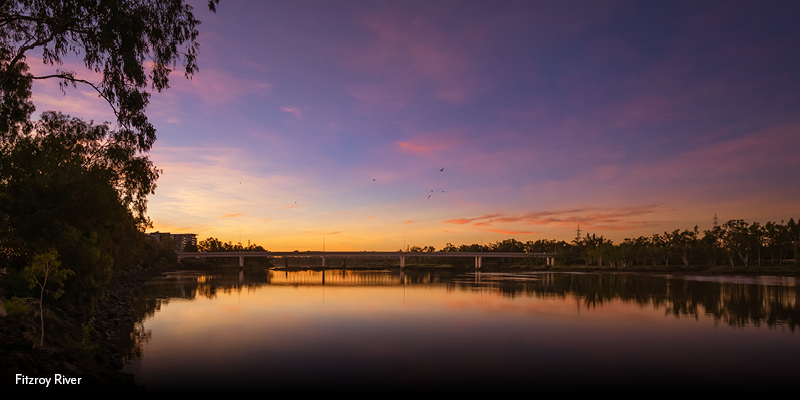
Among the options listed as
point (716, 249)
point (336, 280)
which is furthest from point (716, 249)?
point (336, 280)

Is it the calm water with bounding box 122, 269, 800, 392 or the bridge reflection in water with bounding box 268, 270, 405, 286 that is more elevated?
the calm water with bounding box 122, 269, 800, 392

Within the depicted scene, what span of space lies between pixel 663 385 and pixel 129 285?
7916cm

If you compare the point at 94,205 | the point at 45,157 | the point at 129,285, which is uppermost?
the point at 45,157

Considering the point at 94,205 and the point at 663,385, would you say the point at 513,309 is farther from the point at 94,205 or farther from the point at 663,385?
the point at 94,205

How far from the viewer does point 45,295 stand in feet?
107

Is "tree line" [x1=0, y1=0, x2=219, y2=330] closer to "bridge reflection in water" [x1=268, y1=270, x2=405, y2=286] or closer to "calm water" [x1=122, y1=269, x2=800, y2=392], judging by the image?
"calm water" [x1=122, y1=269, x2=800, y2=392]

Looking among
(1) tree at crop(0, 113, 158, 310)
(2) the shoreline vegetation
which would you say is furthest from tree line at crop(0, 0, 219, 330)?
(2) the shoreline vegetation

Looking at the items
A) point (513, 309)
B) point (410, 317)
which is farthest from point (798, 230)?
point (410, 317)

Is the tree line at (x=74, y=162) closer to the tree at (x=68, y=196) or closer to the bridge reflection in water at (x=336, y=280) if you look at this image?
the tree at (x=68, y=196)

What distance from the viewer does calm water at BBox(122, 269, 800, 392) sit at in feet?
75.3

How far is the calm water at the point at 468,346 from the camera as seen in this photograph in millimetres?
22953

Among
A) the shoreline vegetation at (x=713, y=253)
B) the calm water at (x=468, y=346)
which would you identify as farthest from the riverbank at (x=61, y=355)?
the shoreline vegetation at (x=713, y=253)

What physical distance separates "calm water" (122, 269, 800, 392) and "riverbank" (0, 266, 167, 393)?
1684 mm

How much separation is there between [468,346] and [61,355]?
881 inches
